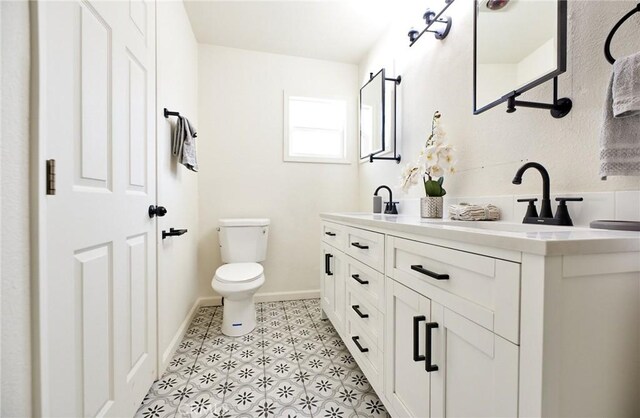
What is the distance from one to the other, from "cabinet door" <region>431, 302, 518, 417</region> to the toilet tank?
1770 mm

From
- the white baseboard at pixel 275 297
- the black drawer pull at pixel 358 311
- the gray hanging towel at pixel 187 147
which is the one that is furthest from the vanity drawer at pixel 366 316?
the gray hanging towel at pixel 187 147

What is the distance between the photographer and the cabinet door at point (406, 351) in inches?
33.8

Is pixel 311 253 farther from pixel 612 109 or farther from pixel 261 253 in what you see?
pixel 612 109

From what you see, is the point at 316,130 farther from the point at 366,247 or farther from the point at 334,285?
the point at 366,247

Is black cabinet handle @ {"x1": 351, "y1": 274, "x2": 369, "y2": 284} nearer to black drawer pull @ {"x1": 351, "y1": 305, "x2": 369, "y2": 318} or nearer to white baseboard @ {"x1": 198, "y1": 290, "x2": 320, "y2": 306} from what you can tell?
black drawer pull @ {"x1": 351, "y1": 305, "x2": 369, "y2": 318}

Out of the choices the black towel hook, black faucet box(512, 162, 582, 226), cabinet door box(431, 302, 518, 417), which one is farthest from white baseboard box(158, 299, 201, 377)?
the black towel hook

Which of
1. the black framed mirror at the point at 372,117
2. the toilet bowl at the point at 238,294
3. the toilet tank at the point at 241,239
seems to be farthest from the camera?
the toilet tank at the point at 241,239

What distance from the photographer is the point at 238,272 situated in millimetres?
1955

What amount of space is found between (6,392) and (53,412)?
0.57 feet

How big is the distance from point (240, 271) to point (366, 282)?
1.08 metres

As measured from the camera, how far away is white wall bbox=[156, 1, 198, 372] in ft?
4.87

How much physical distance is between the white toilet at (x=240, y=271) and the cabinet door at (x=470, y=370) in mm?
1338

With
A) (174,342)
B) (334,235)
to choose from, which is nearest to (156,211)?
(174,342)

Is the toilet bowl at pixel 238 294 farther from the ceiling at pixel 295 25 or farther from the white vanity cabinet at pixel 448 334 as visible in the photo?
the ceiling at pixel 295 25
